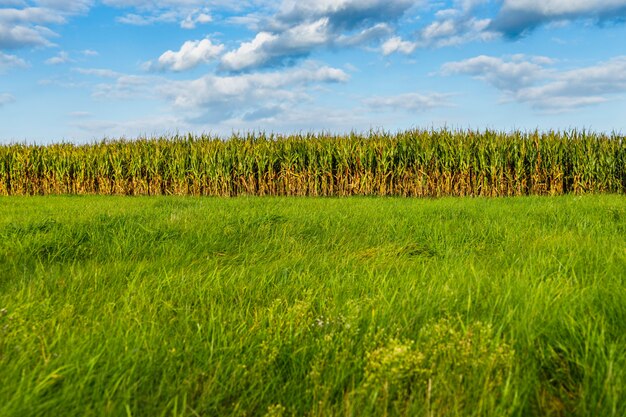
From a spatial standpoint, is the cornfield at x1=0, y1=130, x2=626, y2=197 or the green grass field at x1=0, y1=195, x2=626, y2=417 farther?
the cornfield at x1=0, y1=130, x2=626, y2=197

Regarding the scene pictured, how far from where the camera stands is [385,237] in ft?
22.4

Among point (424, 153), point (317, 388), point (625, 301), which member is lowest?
point (317, 388)

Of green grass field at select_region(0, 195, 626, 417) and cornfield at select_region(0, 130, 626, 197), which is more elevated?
cornfield at select_region(0, 130, 626, 197)

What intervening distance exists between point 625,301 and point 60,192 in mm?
24792

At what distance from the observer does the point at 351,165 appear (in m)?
19.6

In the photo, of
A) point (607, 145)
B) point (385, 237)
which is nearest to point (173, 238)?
point (385, 237)

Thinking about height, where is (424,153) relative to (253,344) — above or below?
above

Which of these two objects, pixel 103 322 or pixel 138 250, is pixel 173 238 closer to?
pixel 138 250

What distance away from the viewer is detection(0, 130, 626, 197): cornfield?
18.2 metres

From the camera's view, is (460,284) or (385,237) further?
(385,237)

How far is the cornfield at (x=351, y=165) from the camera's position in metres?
18.2

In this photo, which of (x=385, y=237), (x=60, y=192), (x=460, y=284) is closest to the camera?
(x=460, y=284)

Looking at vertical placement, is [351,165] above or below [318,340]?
above

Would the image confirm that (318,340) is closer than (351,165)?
Yes
